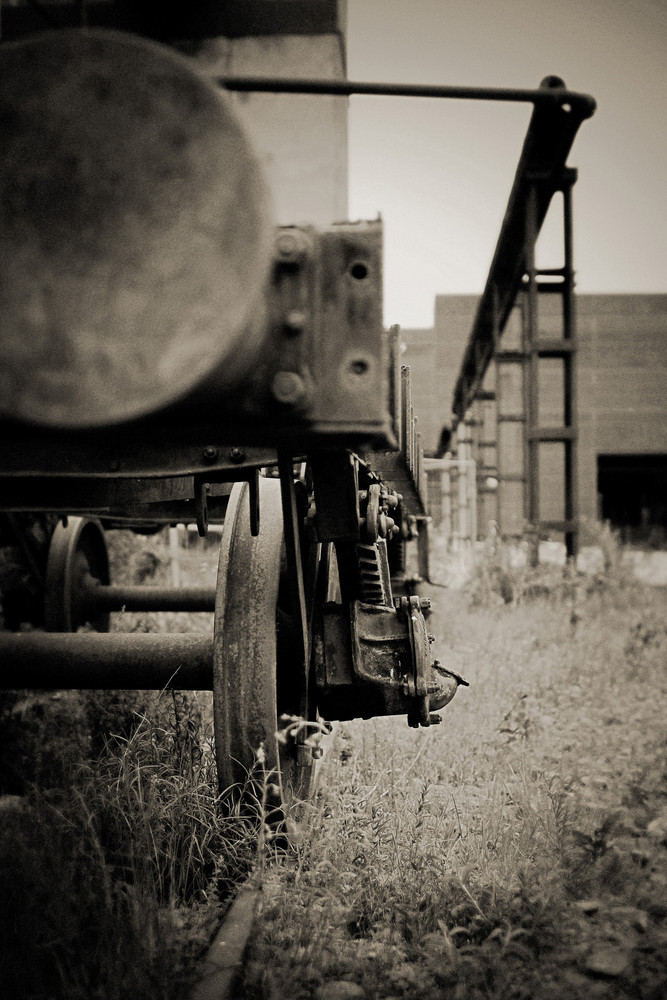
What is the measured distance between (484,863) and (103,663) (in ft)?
4.30

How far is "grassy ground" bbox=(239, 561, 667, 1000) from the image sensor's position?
1871 mm

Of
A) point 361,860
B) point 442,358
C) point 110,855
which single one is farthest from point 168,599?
point 442,358

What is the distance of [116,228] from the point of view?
3.82 ft

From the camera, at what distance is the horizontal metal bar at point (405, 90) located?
177 cm

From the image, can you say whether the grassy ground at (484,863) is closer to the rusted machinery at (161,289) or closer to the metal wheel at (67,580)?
the rusted machinery at (161,289)

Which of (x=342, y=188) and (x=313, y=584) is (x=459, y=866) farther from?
(x=342, y=188)

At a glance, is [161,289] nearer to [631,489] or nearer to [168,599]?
[168,599]

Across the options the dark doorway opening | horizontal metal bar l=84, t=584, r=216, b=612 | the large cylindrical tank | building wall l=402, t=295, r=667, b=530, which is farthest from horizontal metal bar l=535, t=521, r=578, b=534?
the dark doorway opening

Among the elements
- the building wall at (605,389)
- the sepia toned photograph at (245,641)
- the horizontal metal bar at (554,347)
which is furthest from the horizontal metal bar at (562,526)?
the building wall at (605,389)

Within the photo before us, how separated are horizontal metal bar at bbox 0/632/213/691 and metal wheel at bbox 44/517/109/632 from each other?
1726mm

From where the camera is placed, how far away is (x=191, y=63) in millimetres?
1163

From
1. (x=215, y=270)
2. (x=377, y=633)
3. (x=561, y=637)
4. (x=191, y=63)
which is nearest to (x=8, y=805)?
(x=377, y=633)

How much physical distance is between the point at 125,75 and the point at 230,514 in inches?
64.0

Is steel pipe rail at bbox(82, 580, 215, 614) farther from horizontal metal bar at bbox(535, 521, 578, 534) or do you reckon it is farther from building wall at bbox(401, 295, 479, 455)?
building wall at bbox(401, 295, 479, 455)
